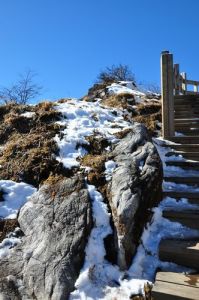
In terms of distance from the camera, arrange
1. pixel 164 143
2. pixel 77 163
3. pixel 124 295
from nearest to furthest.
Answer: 1. pixel 124 295
2. pixel 77 163
3. pixel 164 143

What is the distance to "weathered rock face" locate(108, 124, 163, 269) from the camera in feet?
14.3

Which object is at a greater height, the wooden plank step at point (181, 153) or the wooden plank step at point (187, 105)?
the wooden plank step at point (187, 105)

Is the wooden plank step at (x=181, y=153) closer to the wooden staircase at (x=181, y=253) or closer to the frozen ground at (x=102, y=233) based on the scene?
the frozen ground at (x=102, y=233)

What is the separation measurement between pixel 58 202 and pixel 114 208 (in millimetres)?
730

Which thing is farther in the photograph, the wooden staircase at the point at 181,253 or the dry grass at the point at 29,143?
the dry grass at the point at 29,143

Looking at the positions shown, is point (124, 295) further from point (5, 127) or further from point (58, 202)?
point (5, 127)

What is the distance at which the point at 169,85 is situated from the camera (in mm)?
7418

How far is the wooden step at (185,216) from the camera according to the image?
4.84 m

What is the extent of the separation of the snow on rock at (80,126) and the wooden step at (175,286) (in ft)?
7.29

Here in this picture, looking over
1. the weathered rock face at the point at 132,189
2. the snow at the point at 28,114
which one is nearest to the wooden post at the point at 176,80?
the snow at the point at 28,114

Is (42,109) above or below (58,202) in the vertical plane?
above

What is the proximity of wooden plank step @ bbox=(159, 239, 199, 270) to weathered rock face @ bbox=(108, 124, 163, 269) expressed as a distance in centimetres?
34

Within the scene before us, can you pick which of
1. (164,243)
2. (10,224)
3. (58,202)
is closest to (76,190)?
(58,202)

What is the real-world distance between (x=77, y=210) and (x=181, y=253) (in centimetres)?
132
